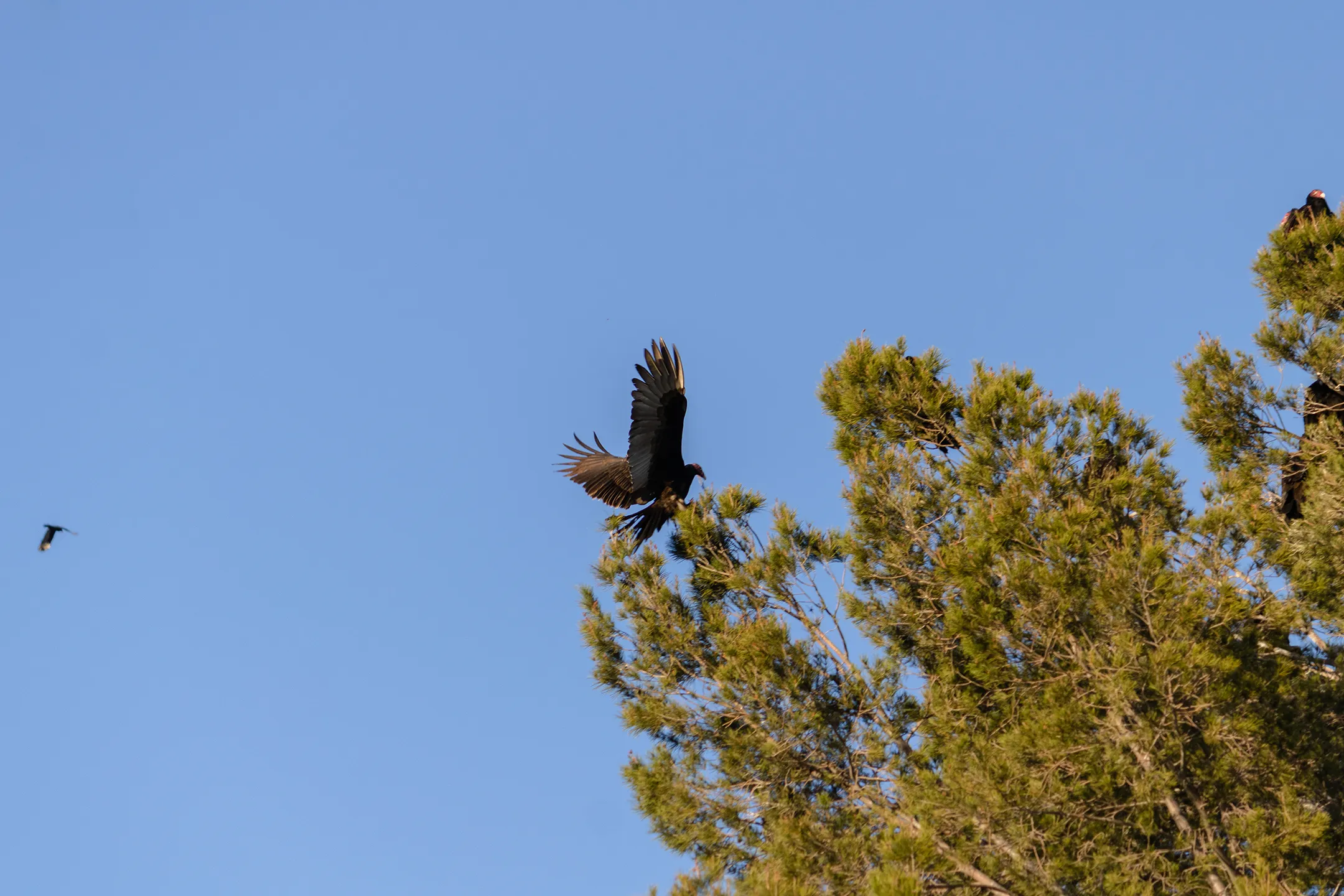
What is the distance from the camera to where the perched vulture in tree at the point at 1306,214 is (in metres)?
8.69

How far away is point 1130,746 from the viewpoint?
6137 mm

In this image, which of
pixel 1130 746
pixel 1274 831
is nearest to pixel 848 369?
pixel 1130 746

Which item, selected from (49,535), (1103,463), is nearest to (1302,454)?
(1103,463)

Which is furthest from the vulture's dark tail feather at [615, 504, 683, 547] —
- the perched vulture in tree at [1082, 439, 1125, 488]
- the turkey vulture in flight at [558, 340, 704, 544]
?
the perched vulture in tree at [1082, 439, 1125, 488]

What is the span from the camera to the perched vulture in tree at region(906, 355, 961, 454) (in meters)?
8.35

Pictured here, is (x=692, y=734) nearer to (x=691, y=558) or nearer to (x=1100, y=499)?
(x=691, y=558)

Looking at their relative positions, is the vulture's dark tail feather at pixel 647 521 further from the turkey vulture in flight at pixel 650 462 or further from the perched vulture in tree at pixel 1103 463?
the perched vulture in tree at pixel 1103 463

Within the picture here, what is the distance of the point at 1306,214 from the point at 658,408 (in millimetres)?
5128

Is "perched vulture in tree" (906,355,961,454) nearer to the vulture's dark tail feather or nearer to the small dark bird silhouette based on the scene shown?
the vulture's dark tail feather

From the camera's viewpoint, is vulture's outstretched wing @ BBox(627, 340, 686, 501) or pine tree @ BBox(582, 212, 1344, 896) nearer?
pine tree @ BBox(582, 212, 1344, 896)

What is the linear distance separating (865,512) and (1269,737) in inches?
107

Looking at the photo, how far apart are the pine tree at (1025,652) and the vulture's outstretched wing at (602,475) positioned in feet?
2.74

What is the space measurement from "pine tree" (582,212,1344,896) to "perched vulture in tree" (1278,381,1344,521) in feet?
0.06

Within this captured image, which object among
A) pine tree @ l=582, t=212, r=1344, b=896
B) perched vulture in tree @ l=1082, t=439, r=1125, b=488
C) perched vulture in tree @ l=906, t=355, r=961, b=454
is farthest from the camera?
perched vulture in tree @ l=906, t=355, r=961, b=454
